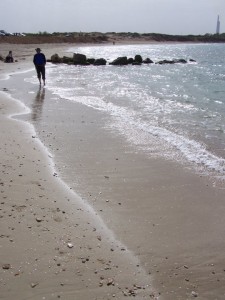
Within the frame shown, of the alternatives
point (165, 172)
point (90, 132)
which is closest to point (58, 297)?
point (165, 172)

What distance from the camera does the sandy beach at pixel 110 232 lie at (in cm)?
387

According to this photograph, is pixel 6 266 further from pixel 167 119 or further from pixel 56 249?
pixel 167 119

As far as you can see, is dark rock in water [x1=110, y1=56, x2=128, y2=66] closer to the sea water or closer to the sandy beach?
the sea water

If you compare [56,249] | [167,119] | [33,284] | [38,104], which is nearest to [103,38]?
[38,104]

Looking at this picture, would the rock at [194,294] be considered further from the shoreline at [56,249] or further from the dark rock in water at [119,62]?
the dark rock in water at [119,62]

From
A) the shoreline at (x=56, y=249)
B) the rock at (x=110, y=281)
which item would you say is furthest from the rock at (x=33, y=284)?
the rock at (x=110, y=281)

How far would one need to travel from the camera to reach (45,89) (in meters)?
18.1

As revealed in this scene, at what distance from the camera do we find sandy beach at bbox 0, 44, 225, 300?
12.7 feet

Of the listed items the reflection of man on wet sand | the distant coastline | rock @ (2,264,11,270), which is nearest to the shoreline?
rock @ (2,264,11,270)

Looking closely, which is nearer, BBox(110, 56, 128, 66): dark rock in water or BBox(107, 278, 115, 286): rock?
BBox(107, 278, 115, 286): rock

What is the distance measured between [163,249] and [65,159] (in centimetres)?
358

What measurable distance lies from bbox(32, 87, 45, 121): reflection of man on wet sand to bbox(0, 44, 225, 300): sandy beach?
4231 millimetres

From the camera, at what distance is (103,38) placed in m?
100

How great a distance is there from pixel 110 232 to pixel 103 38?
328ft
